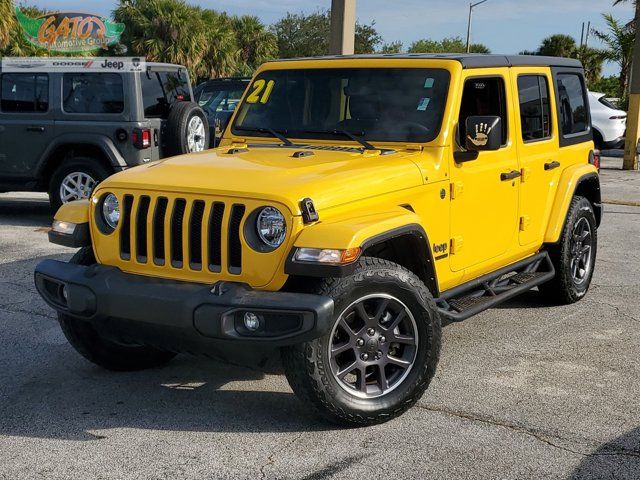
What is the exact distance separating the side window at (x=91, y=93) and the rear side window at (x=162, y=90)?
12.7 inches

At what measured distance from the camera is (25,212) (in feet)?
37.7

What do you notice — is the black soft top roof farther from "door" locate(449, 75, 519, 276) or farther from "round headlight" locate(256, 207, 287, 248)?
"round headlight" locate(256, 207, 287, 248)

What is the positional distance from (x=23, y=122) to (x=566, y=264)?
21.7 ft

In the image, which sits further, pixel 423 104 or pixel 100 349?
pixel 423 104

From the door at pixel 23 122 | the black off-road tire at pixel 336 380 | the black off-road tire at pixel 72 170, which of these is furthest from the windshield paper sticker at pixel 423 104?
the door at pixel 23 122

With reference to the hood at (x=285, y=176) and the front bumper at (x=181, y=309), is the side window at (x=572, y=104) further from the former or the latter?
the front bumper at (x=181, y=309)

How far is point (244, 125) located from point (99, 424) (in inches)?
88.3

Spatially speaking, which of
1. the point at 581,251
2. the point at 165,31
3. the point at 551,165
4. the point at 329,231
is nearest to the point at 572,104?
the point at 551,165

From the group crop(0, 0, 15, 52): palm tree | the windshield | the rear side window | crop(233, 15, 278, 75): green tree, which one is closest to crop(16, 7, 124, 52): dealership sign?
crop(0, 0, 15, 52): palm tree

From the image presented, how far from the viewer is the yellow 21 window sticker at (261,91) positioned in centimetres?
580

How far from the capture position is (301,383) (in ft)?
13.5

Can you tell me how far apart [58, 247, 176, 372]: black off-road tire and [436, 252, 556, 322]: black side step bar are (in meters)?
1.72

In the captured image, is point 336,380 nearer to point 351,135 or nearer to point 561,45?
point 351,135

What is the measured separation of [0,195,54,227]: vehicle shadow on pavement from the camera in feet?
34.7
